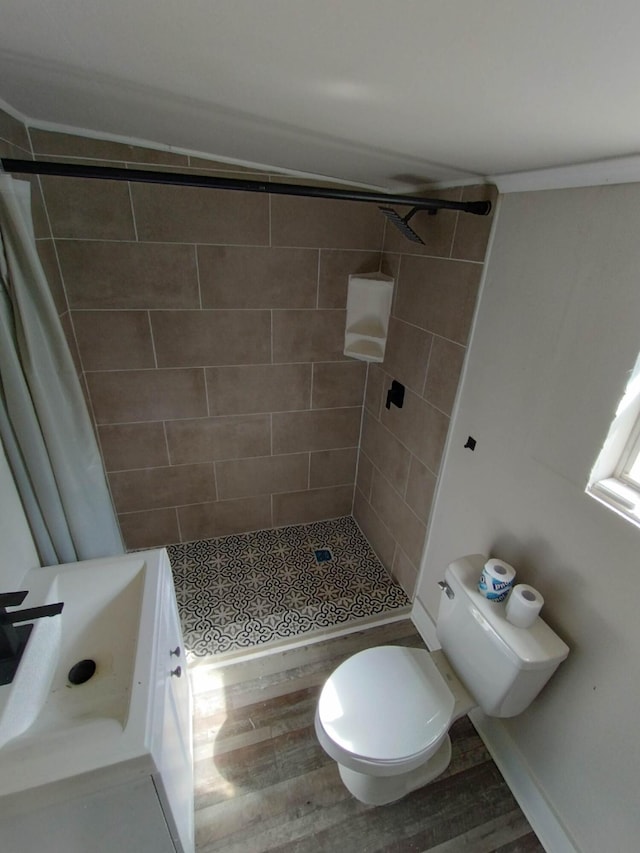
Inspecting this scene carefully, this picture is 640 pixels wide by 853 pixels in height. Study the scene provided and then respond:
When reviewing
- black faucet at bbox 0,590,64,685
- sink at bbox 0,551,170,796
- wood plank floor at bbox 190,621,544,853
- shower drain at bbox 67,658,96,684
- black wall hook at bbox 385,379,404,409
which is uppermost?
black wall hook at bbox 385,379,404,409

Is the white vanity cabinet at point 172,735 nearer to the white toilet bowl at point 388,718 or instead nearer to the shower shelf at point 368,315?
the white toilet bowl at point 388,718

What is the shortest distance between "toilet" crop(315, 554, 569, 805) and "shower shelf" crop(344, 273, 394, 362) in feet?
3.66

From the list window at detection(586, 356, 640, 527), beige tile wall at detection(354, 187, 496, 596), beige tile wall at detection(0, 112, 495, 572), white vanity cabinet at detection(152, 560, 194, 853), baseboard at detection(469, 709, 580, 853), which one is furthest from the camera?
beige tile wall at detection(0, 112, 495, 572)

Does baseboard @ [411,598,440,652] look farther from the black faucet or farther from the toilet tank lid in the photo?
the black faucet

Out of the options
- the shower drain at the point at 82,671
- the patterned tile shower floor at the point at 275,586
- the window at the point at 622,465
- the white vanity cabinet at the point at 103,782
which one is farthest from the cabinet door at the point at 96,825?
the window at the point at 622,465

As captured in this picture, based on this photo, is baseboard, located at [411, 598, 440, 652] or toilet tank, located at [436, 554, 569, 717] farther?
baseboard, located at [411, 598, 440, 652]

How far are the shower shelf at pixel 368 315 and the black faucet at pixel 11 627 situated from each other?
165 centimetres

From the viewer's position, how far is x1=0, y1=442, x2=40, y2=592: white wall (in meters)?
Result: 1.07

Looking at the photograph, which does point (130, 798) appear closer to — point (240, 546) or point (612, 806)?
point (612, 806)

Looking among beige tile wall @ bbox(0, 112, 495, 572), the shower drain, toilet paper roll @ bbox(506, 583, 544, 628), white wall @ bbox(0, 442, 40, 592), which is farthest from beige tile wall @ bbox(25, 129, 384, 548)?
toilet paper roll @ bbox(506, 583, 544, 628)

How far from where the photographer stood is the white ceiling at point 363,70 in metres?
0.42

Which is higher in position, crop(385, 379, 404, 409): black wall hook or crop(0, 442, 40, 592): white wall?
crop(385, 379, 404, 409): black wall hook

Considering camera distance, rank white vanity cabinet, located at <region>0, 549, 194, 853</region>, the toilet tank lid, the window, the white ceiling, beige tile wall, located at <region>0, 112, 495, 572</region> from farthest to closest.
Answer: beige tile wall, located at <region>0, 112, 495, 572</region> < the toilet tank lid < the window < white vanity cabinet, located at <region>0, 549, 194, 853</region> < the white ceiling

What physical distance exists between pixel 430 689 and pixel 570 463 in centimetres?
86
